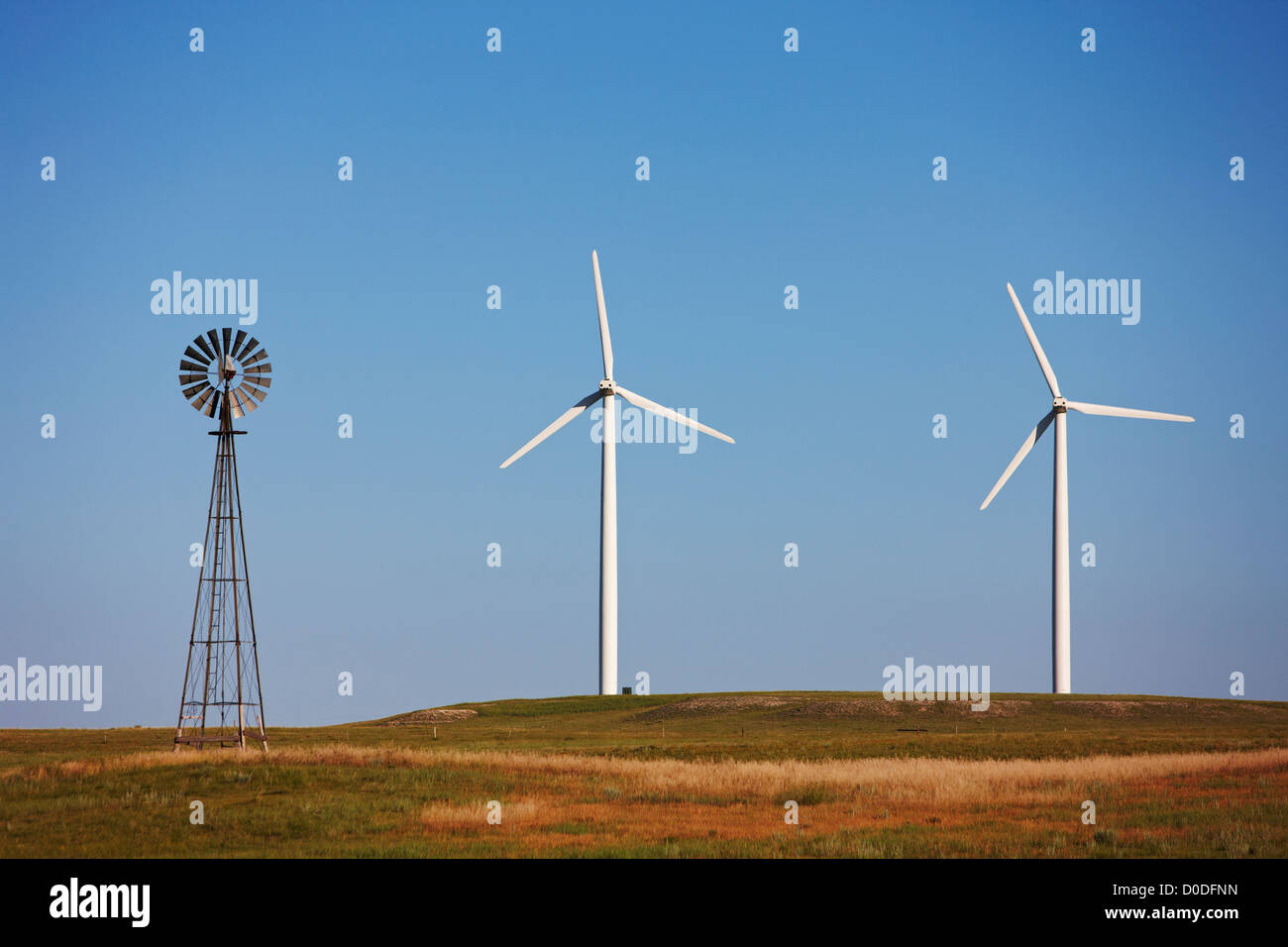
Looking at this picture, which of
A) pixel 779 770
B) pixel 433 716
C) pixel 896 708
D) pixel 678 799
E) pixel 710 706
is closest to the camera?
pixel 678 799

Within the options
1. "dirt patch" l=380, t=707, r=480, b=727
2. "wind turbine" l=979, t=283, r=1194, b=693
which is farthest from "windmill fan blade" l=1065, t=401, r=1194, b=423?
"dirt patch" l=380, t=707, r=480, b=727

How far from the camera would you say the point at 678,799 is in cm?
3862

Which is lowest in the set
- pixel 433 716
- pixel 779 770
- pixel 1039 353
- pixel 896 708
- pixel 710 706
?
pixel 433 716

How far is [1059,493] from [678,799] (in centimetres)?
6149

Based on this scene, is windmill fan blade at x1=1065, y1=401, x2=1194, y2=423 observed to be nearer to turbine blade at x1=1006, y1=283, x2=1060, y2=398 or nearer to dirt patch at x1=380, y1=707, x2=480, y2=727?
turbine blade at x1=1006, y1=283, x2=1060, y2=398

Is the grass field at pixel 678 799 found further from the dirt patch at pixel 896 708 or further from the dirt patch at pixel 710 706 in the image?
the dirt patch at pixel 710 706

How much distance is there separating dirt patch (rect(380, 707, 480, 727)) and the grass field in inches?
1008

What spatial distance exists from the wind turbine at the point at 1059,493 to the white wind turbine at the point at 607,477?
25715 mm

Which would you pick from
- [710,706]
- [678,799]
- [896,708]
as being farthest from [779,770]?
[710,706]

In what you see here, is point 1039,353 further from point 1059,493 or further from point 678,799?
point 678,799

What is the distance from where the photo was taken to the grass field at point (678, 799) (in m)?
29.0
